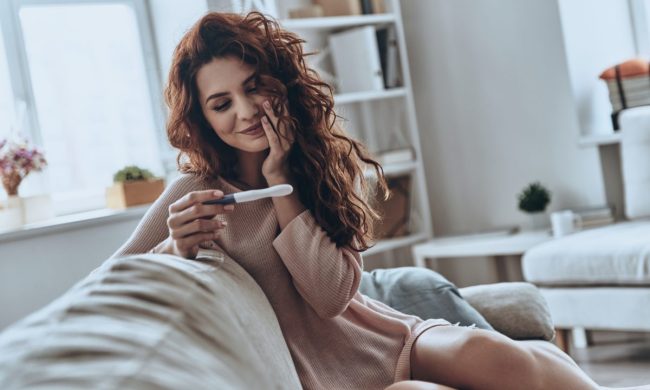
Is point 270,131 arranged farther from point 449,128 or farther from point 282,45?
point 449,128

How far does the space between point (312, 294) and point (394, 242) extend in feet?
8.60

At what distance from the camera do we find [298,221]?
1586 millimetres

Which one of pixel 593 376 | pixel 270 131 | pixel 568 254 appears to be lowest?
pixel 593 376

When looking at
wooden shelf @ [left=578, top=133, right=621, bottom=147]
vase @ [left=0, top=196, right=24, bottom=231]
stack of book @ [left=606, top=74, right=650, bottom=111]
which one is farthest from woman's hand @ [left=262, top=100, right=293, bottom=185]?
stack of book @ [left=606, top=74, right=650, bottom=111]

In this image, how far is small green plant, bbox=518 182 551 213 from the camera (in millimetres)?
3869

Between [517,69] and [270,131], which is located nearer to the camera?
[270,131]

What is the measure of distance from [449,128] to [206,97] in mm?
2862

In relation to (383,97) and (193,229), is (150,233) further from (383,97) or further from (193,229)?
(383,97)

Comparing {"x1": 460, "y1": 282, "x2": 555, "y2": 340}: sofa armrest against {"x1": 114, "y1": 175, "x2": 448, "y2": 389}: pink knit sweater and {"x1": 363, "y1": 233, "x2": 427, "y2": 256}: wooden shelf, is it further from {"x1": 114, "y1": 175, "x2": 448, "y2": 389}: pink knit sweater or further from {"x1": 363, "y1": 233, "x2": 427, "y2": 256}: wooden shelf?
{"x1": 363, "y1": 233, "x2": 427, "y2": 256}: wooden shelf

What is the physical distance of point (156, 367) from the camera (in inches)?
26.1

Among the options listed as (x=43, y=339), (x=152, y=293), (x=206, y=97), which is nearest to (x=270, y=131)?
(x=206, y=97)

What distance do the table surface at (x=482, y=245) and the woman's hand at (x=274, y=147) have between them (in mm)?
2087

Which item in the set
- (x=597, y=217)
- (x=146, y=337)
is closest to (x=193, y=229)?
(x=146, y=337)

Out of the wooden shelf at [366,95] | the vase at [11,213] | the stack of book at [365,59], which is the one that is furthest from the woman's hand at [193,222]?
the stack of book at [365,59]
